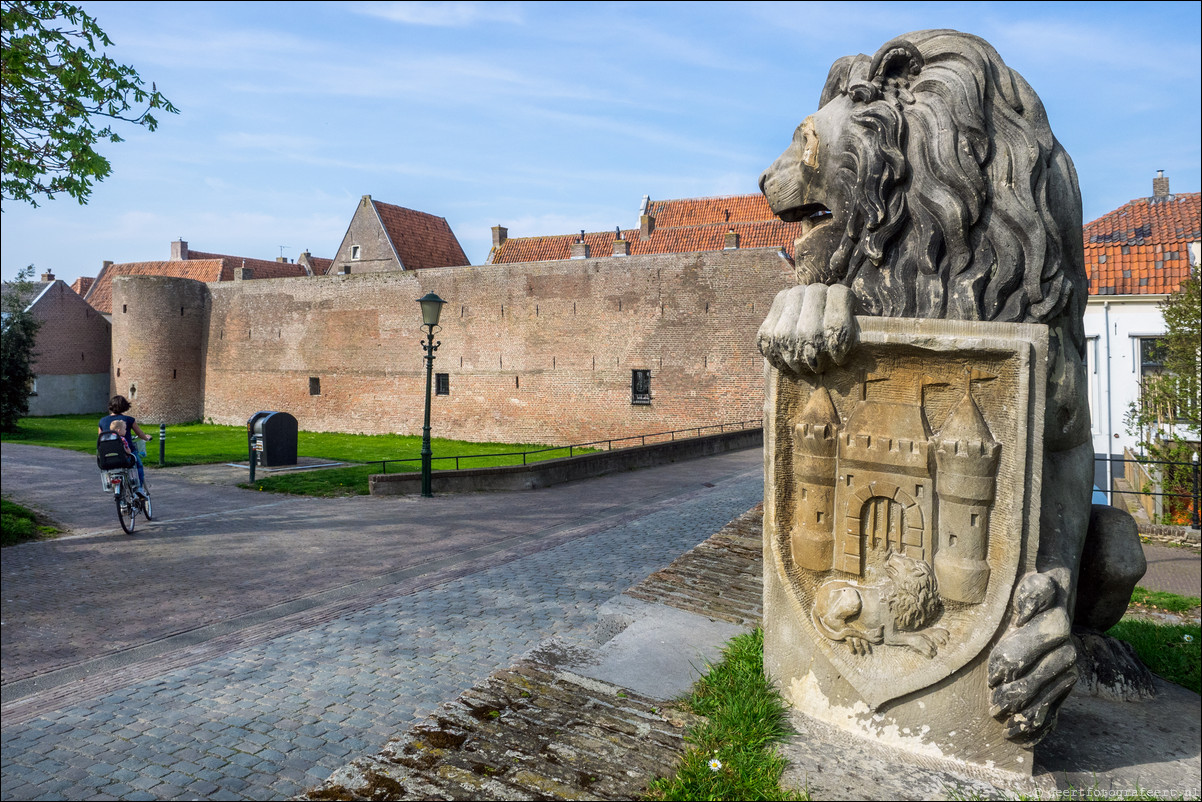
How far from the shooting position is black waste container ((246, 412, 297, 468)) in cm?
1603

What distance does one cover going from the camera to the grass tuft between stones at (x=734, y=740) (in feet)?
7.54

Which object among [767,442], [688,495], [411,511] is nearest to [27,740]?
[767,442]

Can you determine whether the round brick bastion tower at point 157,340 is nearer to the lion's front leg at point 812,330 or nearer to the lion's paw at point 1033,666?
the lion's front leg at point 812,330

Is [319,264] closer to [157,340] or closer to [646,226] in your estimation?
[157,340]

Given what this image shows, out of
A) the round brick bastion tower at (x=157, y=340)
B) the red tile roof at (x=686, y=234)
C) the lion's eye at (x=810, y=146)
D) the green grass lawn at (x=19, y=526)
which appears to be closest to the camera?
the lion's eye at (x=810, y=146)

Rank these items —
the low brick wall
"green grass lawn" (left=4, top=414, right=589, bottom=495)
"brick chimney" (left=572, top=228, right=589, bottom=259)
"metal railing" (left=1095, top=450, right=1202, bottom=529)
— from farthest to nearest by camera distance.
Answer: "brick chimney" (left=572, top=228, right=589, bottom=259) < "green grass lawn" (left=4, top=414, right=589, bottom=495) < the low brick wall < "metal railing" (left=1095, top=450, right=1202, bottom=529)

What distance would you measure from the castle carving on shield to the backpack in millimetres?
9013

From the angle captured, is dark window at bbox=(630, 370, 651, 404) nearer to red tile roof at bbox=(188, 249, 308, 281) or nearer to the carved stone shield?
the carved stone shield

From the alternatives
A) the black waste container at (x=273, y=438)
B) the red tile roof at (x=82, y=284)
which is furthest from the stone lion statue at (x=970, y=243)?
the red tile roof at (x=82, y=284)

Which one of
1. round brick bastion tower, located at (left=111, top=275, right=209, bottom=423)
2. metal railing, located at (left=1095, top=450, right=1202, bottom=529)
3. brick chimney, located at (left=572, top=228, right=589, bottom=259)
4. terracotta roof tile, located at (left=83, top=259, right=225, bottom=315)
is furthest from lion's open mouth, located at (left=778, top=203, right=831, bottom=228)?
terracotta roof tile, located at (left=83, top=259, right=225, bottom=315)

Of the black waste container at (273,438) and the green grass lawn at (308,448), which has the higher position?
the black waste container at (273,438)

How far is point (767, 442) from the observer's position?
8.82 ft

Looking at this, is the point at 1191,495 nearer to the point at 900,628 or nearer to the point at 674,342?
the point at 900,628

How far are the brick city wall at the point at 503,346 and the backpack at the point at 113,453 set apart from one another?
53.3ft
